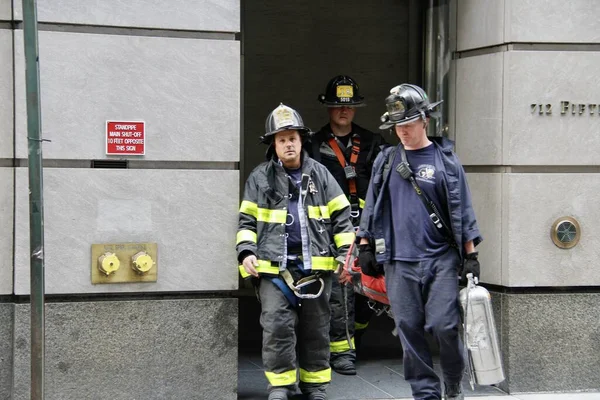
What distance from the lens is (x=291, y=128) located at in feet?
22.5

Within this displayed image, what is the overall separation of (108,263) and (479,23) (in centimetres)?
347

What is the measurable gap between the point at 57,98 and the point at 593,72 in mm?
4017

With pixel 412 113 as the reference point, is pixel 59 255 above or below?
below

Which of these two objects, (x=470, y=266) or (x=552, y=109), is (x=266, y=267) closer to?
(x=470, y=266)

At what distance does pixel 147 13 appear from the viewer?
22.3 ft

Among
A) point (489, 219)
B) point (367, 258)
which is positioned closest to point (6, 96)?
point (367, 258)

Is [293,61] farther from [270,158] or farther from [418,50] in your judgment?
[270,158]

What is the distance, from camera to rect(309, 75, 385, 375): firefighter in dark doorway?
8.00 metres

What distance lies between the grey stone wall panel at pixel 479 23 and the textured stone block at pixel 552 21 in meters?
0.09

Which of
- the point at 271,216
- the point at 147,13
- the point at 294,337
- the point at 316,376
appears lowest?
the point at 316,376

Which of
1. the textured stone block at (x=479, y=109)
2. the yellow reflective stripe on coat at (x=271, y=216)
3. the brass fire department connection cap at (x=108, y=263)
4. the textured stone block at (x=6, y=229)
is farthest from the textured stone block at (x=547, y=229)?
the textured stone block at (x=6, y=229)

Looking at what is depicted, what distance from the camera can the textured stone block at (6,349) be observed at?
668 cm

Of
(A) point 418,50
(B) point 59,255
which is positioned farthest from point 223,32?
(A) point 418,50

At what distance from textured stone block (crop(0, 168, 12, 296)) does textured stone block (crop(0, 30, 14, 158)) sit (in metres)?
0.17
